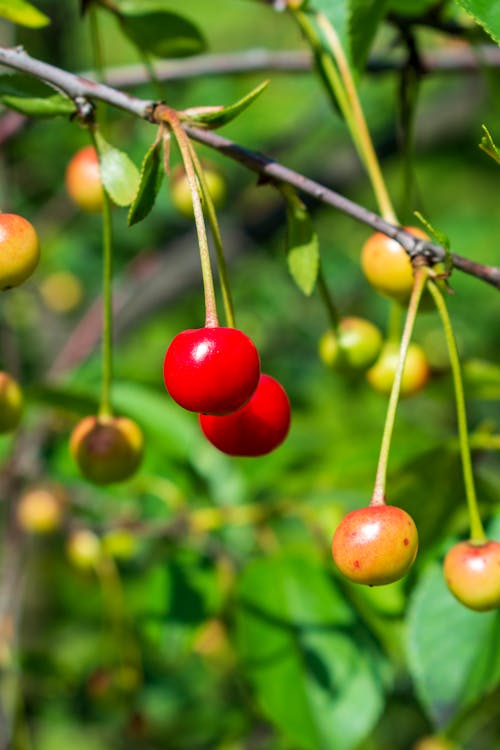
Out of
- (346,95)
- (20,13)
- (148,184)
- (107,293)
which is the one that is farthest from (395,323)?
(20,13)

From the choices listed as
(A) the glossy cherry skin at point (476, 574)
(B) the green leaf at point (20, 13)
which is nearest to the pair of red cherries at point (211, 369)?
(A) the glossy cherry skin at point (476, 574)

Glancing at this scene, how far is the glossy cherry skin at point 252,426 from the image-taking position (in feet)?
3.14

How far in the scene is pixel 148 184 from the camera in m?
0.89

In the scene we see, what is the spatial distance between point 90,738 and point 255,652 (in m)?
2.80

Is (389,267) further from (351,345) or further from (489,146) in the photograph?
(489,146)

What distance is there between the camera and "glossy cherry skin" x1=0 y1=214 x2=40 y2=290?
0.86 meters

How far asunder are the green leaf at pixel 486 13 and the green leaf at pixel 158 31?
525mm

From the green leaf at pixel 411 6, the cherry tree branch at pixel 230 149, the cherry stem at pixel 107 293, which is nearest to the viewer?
the cherry tree branch at pixel 230 149

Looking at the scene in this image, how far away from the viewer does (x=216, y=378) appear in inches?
31.7

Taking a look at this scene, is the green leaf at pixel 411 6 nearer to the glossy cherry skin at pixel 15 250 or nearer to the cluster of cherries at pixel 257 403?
the cluster of cherries at pixel 257 403

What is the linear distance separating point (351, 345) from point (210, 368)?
45 centimetres

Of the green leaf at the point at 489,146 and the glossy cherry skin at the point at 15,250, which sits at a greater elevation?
the green leaf at the point at 489,146

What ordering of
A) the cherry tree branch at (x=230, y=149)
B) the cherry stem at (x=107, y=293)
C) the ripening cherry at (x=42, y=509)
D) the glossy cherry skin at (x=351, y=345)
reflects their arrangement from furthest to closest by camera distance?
the ripening cherry at (x=42, y=509), the glossy cherry skin at (x=351, y=345), the cherry stem at (x=107, y=293), the cherry tree branch at (x=230, y=149)

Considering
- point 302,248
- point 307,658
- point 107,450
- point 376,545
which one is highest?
point 302,248
